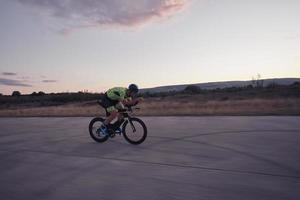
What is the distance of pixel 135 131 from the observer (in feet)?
31.4

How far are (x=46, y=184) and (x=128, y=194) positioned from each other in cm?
161

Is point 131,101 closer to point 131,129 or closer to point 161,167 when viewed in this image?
point 131,129

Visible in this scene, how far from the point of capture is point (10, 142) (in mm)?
11047

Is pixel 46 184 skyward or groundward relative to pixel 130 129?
groundward

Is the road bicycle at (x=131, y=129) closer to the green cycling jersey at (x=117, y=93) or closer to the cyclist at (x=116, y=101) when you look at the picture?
the cyclist at (x=116, y=101)

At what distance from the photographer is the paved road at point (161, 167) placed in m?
5.12

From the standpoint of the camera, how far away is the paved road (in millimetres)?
5117

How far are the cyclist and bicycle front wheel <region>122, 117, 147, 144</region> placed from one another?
0.30 meters

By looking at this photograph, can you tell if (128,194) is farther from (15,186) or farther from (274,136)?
(274,136)

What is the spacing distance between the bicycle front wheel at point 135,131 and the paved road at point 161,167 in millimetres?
249

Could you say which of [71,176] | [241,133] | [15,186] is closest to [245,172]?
[71,176]

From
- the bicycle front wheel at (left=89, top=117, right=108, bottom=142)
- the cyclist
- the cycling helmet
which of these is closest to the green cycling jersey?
the cyclist

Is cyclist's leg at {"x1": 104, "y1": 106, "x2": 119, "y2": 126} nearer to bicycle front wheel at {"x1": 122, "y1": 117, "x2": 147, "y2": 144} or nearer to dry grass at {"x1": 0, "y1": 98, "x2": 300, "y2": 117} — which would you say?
bicycle front wheel at {"x1": 122, "y1": 117, "x2": 147, "y2": 144}

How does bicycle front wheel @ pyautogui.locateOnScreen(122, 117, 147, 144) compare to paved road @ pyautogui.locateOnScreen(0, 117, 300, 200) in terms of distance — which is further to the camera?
bicycle front wheel @ pyautogui.locateOnScreen(122, 117, 147, 144)
